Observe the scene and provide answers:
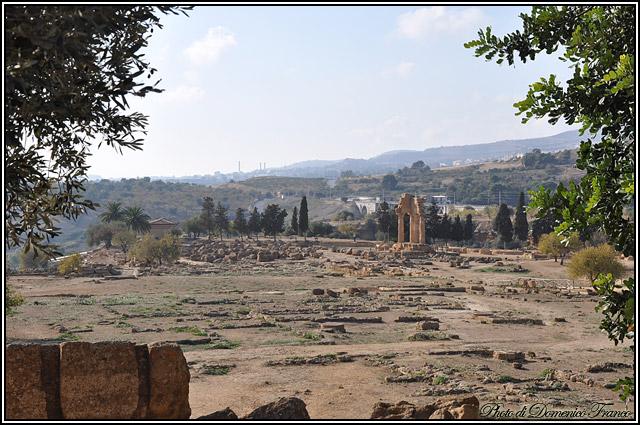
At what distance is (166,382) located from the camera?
9.15m

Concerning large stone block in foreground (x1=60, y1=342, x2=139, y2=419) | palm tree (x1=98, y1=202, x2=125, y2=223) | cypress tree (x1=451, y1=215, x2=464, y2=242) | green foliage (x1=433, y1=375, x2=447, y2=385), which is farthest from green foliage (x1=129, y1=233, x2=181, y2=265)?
large stone block in foreground (x1=60, y1=342, x2=139, y2=419)

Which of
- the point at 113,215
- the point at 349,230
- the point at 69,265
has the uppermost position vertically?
the point at 113,215

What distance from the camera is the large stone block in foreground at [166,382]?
909cm

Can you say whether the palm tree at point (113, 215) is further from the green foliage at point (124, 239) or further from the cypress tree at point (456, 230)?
the cypress tree at point (456, 230)

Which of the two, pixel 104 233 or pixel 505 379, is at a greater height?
pixel 104 233

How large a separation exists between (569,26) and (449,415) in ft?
20.8

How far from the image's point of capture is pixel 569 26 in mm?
6844

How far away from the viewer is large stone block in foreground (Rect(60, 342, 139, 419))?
8547 millimetres

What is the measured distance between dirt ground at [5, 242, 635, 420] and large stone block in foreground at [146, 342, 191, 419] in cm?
518

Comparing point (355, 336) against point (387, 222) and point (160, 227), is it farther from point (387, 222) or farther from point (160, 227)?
point (160, 227)

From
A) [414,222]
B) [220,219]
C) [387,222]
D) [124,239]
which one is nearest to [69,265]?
[124,239]

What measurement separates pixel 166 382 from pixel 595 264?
3904cm

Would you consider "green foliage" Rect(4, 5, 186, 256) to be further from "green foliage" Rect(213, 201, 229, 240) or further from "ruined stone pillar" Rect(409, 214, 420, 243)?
"green foliage" Rect(213, 201, 229, 240)

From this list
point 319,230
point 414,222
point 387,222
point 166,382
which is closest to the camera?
point 166,382
